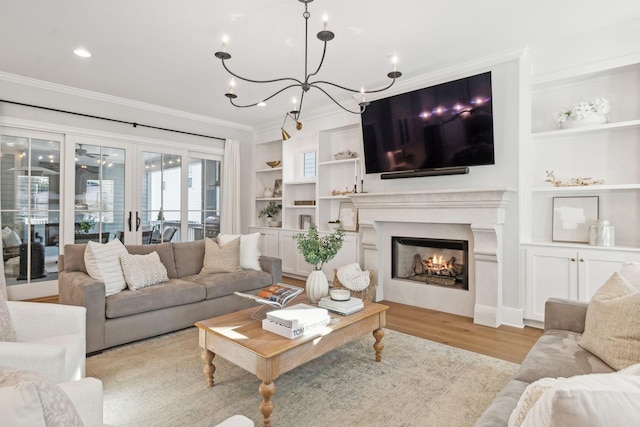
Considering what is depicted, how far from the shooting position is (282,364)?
1.87 metres

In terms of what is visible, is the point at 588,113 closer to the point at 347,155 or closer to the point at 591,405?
the point at 347,155

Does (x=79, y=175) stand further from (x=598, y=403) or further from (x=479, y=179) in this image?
(x=598, y=403)

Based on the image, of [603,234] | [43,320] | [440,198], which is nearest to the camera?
[43,320]

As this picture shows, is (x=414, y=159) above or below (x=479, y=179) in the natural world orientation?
above

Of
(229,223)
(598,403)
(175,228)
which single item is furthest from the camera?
(229,223)

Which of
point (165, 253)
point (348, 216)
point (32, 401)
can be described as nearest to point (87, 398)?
point (32, 401)

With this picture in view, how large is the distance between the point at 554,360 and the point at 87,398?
1.87 metres

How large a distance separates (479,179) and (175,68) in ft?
11.1

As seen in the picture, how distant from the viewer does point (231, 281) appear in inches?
139

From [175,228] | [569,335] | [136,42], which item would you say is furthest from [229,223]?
[569,335]

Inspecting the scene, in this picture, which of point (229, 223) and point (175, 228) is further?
point (229, 223)

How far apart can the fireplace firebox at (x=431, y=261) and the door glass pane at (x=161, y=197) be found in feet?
11.0

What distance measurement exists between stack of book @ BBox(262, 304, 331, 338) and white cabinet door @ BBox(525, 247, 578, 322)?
7.33 feet

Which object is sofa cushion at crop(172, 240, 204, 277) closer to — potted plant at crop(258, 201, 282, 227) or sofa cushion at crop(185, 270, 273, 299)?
sofa cushion at crop(185, 270, 273, 299)
